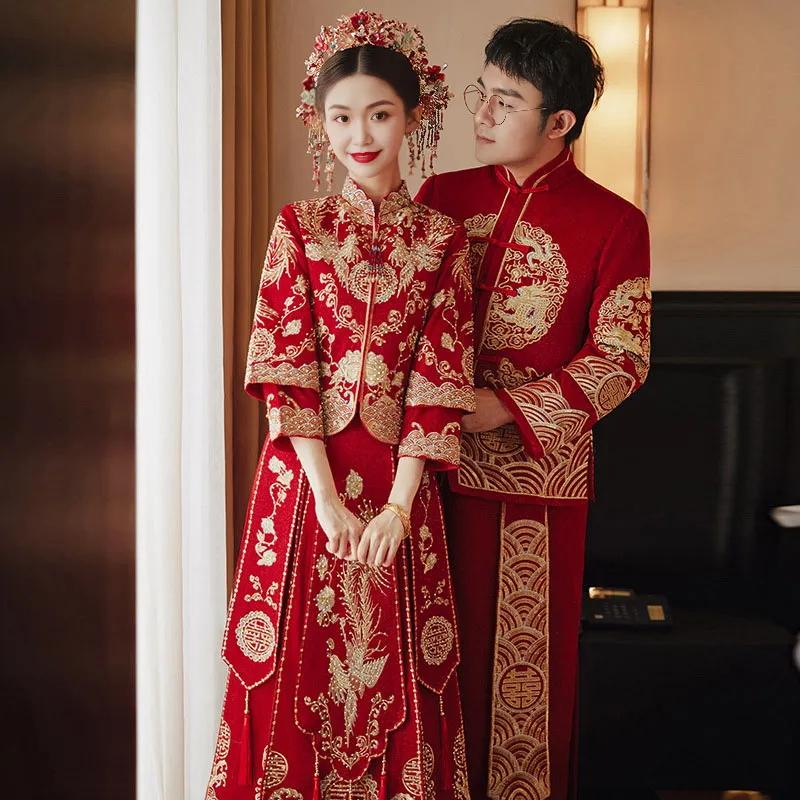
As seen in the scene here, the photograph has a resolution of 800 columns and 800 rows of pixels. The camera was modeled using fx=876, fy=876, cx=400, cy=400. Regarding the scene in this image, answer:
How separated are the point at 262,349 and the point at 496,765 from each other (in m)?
0.90

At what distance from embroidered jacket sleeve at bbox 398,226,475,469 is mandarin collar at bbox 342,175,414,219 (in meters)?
0.11

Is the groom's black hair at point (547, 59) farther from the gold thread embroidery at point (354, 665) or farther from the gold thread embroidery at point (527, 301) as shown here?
the gold thread embroidery at point (354, 665)

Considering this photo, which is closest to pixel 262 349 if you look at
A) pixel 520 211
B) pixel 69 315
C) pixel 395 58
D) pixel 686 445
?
pixel 395 58

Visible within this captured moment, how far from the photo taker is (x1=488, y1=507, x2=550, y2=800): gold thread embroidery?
1616 millimetres

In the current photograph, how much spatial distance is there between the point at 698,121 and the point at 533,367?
1.30 meters

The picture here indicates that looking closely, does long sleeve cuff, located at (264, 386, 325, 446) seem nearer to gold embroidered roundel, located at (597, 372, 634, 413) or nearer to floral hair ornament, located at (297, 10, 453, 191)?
floral hair ornament, located at (297, 10, 453, 191)

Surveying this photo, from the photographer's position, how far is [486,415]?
59.0 inches

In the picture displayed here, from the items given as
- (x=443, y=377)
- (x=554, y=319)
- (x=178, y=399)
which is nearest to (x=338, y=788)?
(x=443, y=377)

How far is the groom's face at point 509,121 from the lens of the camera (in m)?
1.57

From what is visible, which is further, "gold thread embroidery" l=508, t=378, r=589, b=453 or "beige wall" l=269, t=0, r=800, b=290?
"beige wall" l=269, t=0, r=800, b=290

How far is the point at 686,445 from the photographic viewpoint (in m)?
2.44

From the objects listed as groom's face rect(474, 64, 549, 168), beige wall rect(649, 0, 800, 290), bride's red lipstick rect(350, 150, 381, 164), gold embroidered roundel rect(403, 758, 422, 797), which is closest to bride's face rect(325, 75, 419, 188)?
bride's red lipstick rect(350, 150, 381, 164)

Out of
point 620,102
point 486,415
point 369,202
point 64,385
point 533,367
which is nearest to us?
point 64,385

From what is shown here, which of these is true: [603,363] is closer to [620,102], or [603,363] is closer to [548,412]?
[548,412]
